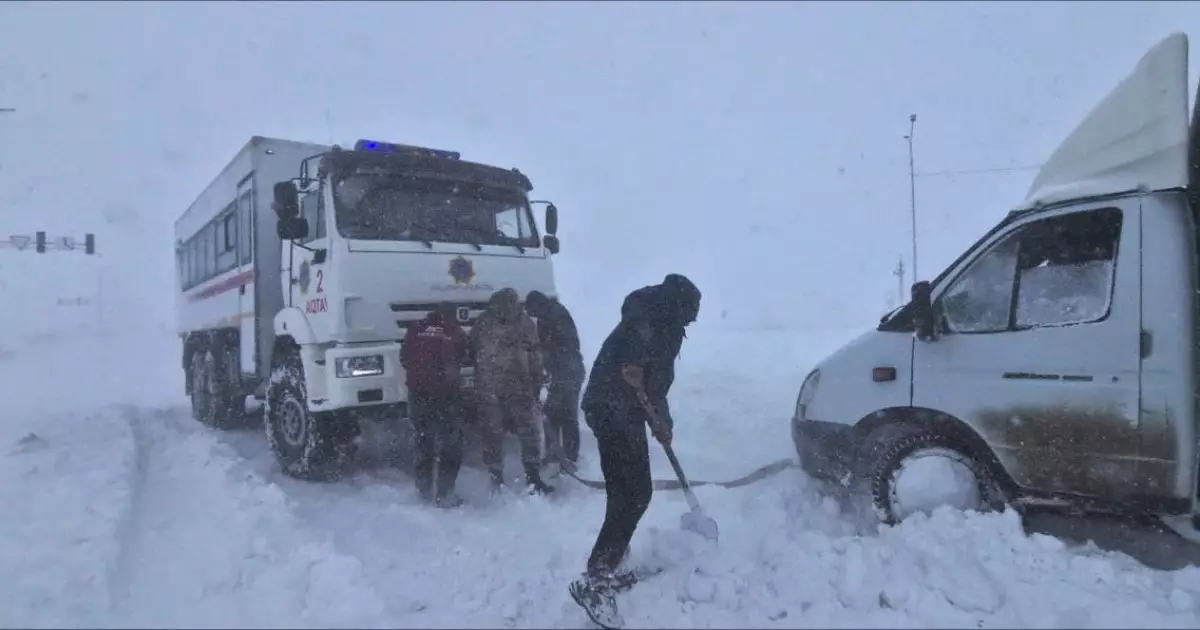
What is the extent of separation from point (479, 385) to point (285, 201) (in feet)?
7.56

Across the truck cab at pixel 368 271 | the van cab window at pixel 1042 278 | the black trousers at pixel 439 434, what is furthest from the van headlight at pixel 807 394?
the truck cab at pixel 368 271

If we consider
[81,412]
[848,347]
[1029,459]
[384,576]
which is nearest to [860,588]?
[1029,459]

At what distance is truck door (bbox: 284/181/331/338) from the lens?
6504mm

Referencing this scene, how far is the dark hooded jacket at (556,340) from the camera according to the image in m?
7.06

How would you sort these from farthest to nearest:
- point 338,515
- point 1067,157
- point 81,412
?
1. point 81,412
2. point 338,515
3. point 1067,157

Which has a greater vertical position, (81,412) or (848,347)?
(848,347)

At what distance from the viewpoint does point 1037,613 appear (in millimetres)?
3469

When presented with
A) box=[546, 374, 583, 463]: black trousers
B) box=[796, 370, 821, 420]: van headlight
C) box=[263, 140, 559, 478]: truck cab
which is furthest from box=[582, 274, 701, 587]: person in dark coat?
box=[546, 374, 583, 463]: black trousers

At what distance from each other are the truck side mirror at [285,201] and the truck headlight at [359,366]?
56.2 inches

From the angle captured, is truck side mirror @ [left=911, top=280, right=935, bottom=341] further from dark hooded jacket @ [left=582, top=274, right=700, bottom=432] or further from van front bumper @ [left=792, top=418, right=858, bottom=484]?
dark hooded jacket @ [left=582, top=274, right=700, bottom=432]

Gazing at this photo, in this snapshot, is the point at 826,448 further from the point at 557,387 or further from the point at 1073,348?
the point at 557,387

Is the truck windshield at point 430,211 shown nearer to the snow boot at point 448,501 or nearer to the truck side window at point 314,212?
the truck side window at point 314,212

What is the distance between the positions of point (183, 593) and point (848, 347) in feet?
13.8

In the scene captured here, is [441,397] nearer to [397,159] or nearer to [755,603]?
[397,159]
